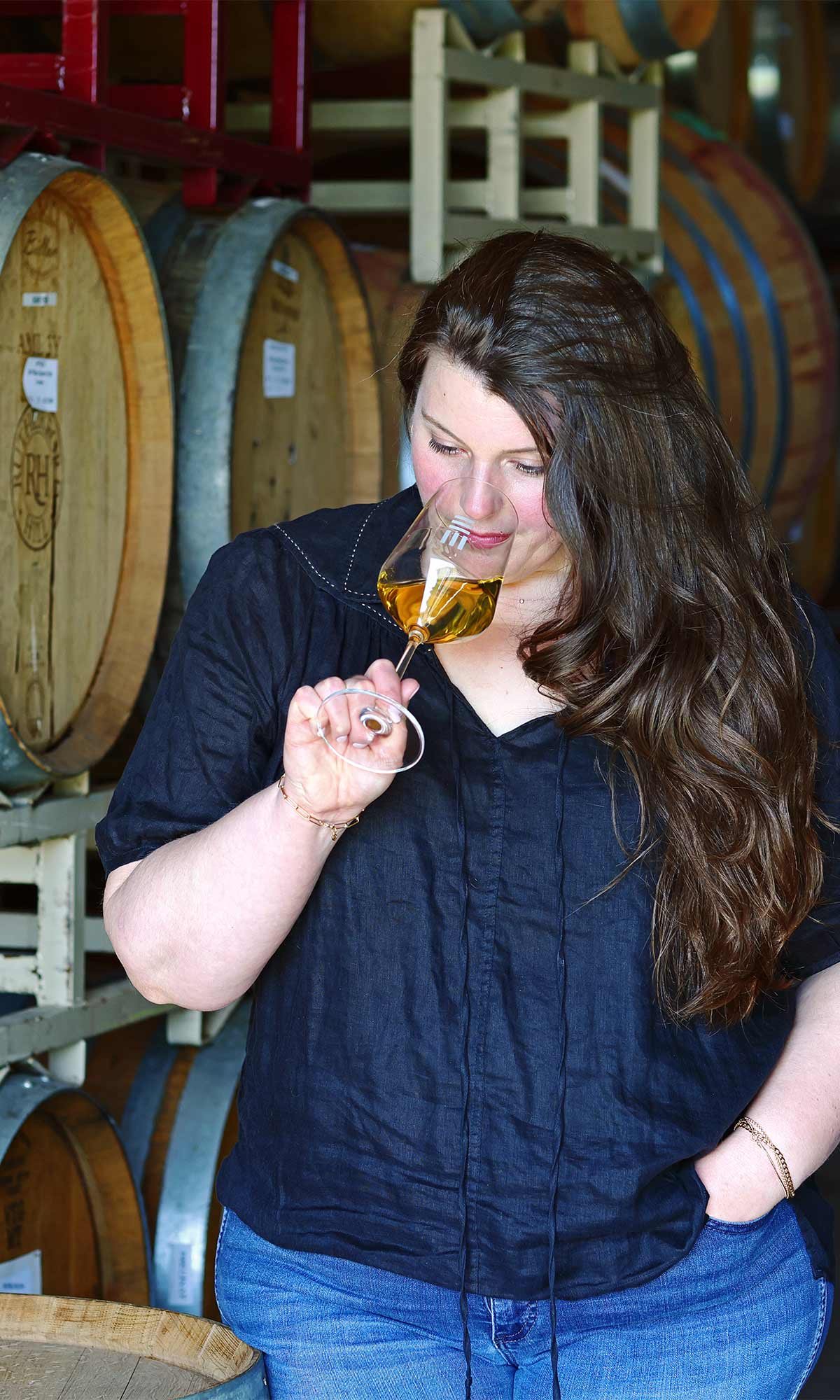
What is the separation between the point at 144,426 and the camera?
7.95 feet

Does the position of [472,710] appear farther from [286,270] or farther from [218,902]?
[286,270]

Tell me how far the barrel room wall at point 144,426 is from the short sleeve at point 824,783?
0.15 metres

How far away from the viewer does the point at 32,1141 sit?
2.27m

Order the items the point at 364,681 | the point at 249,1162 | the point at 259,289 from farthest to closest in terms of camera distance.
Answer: the point at 259,289, the point at 249,1162, the point at 364,681

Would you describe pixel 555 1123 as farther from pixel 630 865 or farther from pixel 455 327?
pixel 455 327

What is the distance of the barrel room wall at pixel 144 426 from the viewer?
7.14 feet

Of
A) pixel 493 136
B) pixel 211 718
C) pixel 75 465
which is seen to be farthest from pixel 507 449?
pixel 493 136

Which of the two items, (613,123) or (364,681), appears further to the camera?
(613,123)

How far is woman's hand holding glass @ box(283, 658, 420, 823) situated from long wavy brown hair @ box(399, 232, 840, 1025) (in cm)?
35

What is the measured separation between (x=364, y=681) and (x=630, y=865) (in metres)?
0.43

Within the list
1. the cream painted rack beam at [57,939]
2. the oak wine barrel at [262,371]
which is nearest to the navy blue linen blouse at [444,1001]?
the cream painted rack beam at [57,939]

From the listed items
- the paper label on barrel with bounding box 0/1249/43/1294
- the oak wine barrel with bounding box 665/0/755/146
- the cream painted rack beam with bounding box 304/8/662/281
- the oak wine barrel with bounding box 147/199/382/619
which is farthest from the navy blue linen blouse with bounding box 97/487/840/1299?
the oak wine barrel with bounding box 665/0/755/146

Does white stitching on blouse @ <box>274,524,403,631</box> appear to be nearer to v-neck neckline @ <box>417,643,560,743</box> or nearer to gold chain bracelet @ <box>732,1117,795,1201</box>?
v-neck neckline @ <box>417,643,560,743</box>

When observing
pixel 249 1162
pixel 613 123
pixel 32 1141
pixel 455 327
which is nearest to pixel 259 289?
pixel 455 327
